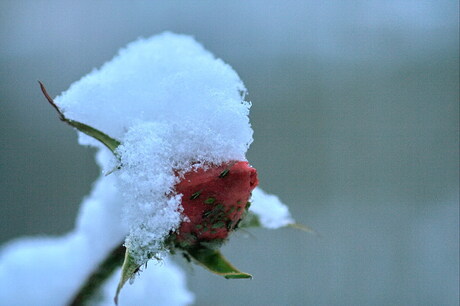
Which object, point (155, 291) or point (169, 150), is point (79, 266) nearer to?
point (155, 291)

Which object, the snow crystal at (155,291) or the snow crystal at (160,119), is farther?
the snow crystal at (155,291)

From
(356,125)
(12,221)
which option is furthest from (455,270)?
(12,221)

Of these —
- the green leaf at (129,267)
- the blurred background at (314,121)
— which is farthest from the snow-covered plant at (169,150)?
the blurred background at (314,121)

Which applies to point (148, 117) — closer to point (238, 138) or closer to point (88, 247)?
point (238, 138)

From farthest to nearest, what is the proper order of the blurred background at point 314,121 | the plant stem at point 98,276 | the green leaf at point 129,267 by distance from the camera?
the blurred background at point 314,121, the plant stem at point 98,276, the green leaf at point 129,267

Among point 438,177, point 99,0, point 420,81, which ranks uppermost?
point 99,0

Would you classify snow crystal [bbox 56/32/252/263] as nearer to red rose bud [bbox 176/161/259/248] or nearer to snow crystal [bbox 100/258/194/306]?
red rose bud [bbox 176/161/259/248]

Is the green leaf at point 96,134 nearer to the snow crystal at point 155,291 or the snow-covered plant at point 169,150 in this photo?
the snow-covered plant at point 169,150
